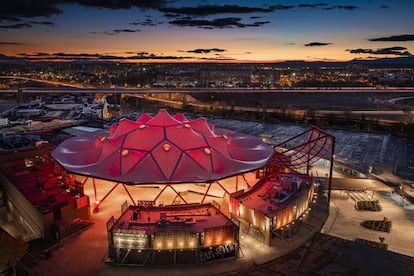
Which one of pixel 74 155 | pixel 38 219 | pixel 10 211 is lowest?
pixel 10 211

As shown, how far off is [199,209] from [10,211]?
755 inches

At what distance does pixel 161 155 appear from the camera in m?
28.9

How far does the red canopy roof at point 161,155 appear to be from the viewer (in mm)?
27766

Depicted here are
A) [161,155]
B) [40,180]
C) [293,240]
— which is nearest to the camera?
[293,240]

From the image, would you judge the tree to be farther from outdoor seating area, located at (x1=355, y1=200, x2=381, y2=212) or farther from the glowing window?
outdoor seating area, located at (x1=355, y1=200, x2=381, y2=212)

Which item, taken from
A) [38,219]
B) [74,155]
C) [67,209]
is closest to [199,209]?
[67,209]

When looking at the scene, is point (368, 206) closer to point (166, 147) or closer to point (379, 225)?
point (379, 225)

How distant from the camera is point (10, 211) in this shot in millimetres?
33188

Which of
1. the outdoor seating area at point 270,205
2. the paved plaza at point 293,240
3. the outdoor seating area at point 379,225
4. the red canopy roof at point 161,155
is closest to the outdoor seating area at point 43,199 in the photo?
the paved plaza at point 293,240

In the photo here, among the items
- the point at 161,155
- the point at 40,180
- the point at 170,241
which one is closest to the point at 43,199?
the point at 40,180

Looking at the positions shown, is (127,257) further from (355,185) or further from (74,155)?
(355,185)

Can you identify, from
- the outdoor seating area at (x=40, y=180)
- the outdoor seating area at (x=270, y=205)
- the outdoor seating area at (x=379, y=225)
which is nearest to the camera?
the outdoor seating area at (x=270, y=205)

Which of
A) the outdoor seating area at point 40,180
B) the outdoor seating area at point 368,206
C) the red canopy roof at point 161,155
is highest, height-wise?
the red canopy roof at point 161,155

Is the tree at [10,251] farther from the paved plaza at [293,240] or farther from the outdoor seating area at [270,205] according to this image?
the outdoor seating area at [270,205]
